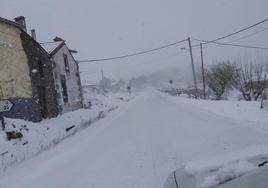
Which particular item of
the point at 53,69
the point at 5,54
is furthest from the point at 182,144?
the point at 53,69

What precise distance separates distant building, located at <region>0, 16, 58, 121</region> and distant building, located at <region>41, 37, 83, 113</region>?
1.49m

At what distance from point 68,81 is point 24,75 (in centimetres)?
1120

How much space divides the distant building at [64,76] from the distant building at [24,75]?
149cm

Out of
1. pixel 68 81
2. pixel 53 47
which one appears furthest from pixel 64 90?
pixel 53 47

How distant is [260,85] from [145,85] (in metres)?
147

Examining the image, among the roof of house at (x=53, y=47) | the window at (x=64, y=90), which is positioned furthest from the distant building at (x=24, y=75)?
the window at (x=64, y=90)

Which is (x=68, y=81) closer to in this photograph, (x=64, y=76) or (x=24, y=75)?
(x=64, y=76)

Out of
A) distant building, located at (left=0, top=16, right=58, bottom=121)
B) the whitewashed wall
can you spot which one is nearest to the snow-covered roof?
the whitewashed wall

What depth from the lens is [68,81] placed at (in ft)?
111

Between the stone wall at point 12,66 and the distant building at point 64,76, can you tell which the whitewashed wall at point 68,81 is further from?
the stone wall at point 12,66

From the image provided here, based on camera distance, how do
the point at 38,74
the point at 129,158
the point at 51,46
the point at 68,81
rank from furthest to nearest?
the point at 68,81, the point at 51,46, the point at 38,74, the point at 129,158

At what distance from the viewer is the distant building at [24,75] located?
66.7 feet

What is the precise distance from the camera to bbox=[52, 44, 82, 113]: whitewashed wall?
3039 centimetres

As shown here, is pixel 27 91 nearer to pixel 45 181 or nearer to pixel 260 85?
pixel 45 181
